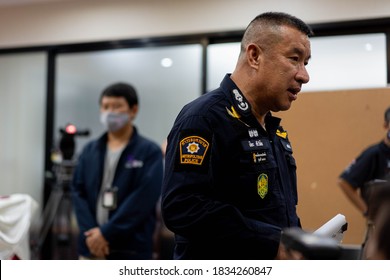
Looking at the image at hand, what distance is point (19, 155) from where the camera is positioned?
348cm

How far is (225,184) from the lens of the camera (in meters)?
1.25

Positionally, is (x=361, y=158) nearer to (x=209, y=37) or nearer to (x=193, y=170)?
(x=193, y=170)

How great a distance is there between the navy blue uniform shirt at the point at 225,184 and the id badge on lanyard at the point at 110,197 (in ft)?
3.45

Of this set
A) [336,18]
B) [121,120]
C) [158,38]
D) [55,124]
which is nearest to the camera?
[336,18]

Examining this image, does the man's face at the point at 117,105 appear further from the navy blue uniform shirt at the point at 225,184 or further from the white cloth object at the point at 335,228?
the white cloth object at the point at 335,228

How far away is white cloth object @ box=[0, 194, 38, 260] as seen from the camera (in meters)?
1.77

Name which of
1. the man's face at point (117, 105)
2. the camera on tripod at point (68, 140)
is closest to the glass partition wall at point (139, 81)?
Answer: the camera on tripod at point (68, 140)

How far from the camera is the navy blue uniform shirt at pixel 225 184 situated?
1208 mm

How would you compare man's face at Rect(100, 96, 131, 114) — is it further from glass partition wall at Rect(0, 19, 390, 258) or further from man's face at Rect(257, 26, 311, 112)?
man's face at Rect(257, 26, 311, 112)

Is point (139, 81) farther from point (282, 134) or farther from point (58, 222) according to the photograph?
point (282, 134)

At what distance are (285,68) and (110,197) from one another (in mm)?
1291

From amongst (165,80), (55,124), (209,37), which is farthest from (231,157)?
(55,124)

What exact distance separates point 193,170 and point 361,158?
0.48 metres
